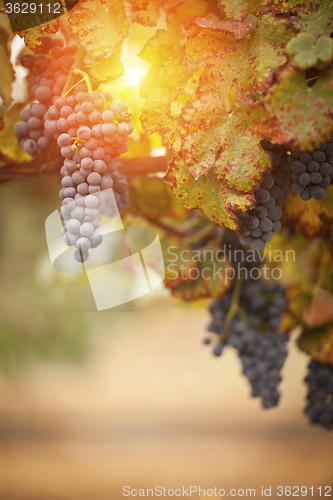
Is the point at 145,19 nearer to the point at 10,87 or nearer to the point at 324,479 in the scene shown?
the point at 10,87

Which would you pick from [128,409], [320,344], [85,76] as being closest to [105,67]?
[85,76]

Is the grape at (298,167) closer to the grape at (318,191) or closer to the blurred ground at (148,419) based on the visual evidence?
the grape at (318,191)

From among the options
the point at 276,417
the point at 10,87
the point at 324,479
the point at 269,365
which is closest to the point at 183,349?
the point at 276,417

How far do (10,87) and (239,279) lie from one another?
653 millimetres

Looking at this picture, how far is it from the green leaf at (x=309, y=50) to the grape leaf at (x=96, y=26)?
0.76 ft

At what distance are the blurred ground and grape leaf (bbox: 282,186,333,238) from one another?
1.58m

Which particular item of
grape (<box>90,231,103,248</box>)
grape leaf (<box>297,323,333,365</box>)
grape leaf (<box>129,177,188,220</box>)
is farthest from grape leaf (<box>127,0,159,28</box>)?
grape leaf (<box>297,323,333,365</box>)

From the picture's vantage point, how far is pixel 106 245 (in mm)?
624

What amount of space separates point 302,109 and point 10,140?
21.3 inches

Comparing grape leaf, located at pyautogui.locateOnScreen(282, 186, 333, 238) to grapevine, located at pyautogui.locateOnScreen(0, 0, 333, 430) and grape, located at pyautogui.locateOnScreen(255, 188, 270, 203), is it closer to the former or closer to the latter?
grapevine, located at pyautogui.locateOnScreen(0, 0, 333, 430)

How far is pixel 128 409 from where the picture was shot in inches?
94.2

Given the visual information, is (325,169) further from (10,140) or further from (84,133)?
(10,140)

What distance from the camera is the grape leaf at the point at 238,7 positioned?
0.42 m

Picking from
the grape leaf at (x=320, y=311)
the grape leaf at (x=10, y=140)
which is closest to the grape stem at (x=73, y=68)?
the grape leaf at (x=10, y=140)
